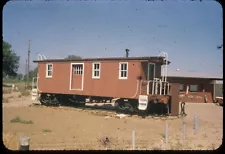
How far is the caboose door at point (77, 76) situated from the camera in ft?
60.3

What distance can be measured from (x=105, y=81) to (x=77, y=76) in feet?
7.59

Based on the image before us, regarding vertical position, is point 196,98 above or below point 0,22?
below

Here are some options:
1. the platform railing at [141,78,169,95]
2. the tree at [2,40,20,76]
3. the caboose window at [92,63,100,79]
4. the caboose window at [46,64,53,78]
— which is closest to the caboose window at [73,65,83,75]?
the caboose window at [92,63,100,79]

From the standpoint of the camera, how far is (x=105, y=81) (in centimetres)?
1717

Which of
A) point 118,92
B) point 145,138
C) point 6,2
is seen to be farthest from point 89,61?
point 6,2

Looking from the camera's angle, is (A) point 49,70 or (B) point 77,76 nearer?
(B) point 77,76

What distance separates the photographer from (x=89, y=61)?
58.6 feet

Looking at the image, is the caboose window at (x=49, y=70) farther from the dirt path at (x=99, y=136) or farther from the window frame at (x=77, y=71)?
the dirt path at (x=99, y=136)

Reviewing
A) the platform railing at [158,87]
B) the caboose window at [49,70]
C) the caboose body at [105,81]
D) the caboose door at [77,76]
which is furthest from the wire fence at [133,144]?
the caboose window at [49,70]

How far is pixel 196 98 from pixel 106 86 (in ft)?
50.0

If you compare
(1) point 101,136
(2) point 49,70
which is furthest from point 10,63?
(1) point 101,136

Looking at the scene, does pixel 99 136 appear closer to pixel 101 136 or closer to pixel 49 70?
pixel 101 136

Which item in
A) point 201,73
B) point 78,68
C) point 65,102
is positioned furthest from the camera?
point 201,73

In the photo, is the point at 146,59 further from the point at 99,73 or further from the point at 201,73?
the point at 201,73
